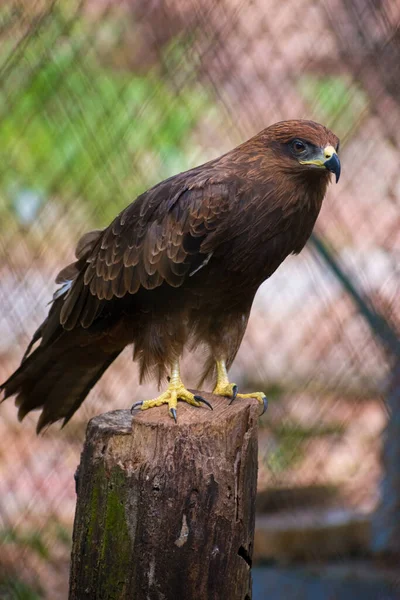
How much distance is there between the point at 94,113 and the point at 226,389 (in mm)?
1991

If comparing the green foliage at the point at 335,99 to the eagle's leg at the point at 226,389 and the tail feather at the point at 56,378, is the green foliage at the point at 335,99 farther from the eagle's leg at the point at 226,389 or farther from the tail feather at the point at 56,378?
the tail feather at the point at 56,378

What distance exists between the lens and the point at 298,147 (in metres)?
3.25

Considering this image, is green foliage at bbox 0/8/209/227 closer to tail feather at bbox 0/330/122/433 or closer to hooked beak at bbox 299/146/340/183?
tail feather at bbox 0/330/122/433

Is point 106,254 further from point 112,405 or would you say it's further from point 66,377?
point 112,405

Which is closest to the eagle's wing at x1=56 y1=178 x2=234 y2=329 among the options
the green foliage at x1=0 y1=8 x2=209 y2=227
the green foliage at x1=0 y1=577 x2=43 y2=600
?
the green foliage at x1=0 y1=8 x2=209 y2=227

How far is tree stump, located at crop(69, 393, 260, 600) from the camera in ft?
8.79

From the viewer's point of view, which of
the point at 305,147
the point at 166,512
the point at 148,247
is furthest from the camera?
the point at 148,247

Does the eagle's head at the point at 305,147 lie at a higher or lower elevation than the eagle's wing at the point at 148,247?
higher

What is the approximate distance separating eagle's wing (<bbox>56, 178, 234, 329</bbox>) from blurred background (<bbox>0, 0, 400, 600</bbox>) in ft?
3.96

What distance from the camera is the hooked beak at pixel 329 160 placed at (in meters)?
3.13

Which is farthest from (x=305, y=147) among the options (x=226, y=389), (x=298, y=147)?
(x=226, y=389)

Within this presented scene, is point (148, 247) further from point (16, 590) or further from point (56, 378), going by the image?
point (16, 590)

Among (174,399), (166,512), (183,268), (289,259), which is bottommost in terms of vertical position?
(166,512)

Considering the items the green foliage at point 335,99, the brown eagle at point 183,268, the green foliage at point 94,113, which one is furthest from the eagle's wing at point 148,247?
the green foliage at point 335,99
